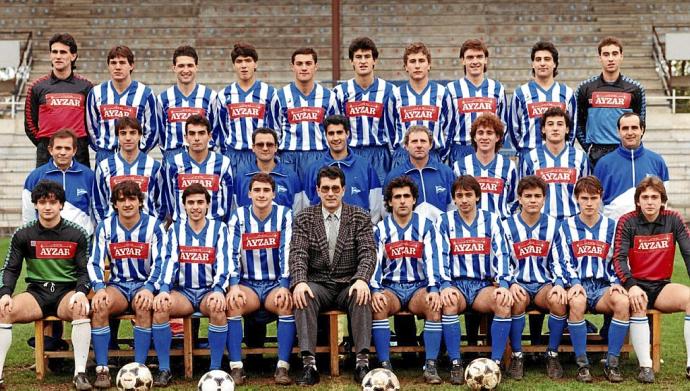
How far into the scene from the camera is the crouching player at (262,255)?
596 centimetres

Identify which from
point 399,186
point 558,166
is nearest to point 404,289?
point 399,186

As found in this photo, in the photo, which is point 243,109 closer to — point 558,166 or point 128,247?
point 128,247

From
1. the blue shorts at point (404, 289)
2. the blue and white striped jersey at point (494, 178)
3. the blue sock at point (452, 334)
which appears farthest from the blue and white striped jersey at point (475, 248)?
the blue and white striped jersey at point (494, 178)

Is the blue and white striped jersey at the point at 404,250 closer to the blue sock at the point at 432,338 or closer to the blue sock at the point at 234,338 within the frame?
the blue sock at the point at 432,338

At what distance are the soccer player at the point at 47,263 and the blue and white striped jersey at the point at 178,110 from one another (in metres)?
1.19

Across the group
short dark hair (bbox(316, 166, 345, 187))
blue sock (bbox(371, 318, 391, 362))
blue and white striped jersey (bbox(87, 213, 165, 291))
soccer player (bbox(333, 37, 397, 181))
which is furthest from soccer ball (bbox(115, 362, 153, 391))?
soccer player (bbox(333, 37, 397, 181))

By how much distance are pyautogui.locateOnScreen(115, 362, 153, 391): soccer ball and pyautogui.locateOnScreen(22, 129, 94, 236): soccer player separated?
1341 mm

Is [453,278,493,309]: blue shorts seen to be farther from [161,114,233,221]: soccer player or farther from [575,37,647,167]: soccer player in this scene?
[161,114,233,221]: soccer player

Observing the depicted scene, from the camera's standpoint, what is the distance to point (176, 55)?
706cm

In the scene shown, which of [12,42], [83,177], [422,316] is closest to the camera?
[422,316]

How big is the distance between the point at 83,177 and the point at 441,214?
2.38 m

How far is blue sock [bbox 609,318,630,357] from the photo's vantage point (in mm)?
5879

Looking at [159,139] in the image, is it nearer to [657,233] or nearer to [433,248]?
[433,248]

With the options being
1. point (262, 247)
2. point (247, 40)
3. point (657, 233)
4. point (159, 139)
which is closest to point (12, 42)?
point (247, 40)
